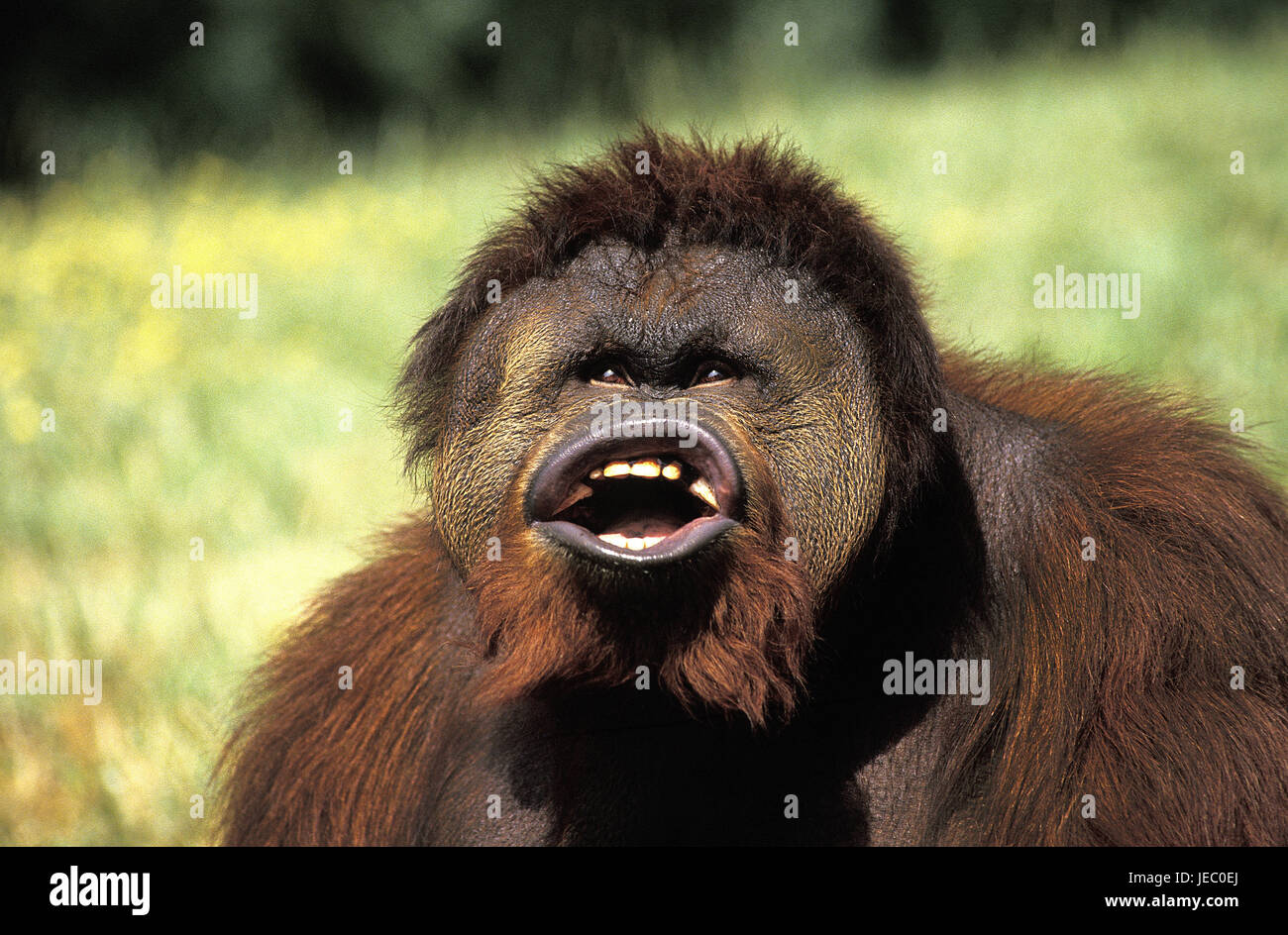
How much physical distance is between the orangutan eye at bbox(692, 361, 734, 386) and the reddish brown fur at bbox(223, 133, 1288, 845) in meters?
0.34

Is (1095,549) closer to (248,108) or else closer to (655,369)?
(655,369)

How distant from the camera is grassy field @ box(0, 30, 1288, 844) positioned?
662 cm

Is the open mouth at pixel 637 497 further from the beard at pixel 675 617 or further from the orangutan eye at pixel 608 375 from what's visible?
the orangutan eye at pixel 608 375

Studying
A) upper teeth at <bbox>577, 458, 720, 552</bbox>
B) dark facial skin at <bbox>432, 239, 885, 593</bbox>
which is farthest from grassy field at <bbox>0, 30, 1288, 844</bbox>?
upper teeth at <bbox>577, 458, 720, 552</bbox>

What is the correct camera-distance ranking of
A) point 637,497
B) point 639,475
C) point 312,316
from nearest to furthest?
point 639,475
point 637,497
point 312,316

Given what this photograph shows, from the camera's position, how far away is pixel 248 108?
47.6 ft

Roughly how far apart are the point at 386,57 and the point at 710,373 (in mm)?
11988

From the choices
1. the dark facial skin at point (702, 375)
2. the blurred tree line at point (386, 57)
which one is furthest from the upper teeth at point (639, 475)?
the blurred tree line at point (386, 57)

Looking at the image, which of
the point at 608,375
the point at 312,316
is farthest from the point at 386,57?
the point at 608,375

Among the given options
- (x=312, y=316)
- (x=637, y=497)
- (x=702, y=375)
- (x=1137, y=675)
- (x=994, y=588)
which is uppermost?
(x=312, y=316)

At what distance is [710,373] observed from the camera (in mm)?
3604

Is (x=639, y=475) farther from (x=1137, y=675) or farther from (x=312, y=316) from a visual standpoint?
(x=312, y=316)

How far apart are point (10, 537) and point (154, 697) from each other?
2340mm

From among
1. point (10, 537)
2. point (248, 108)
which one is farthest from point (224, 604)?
point (248, 108)
